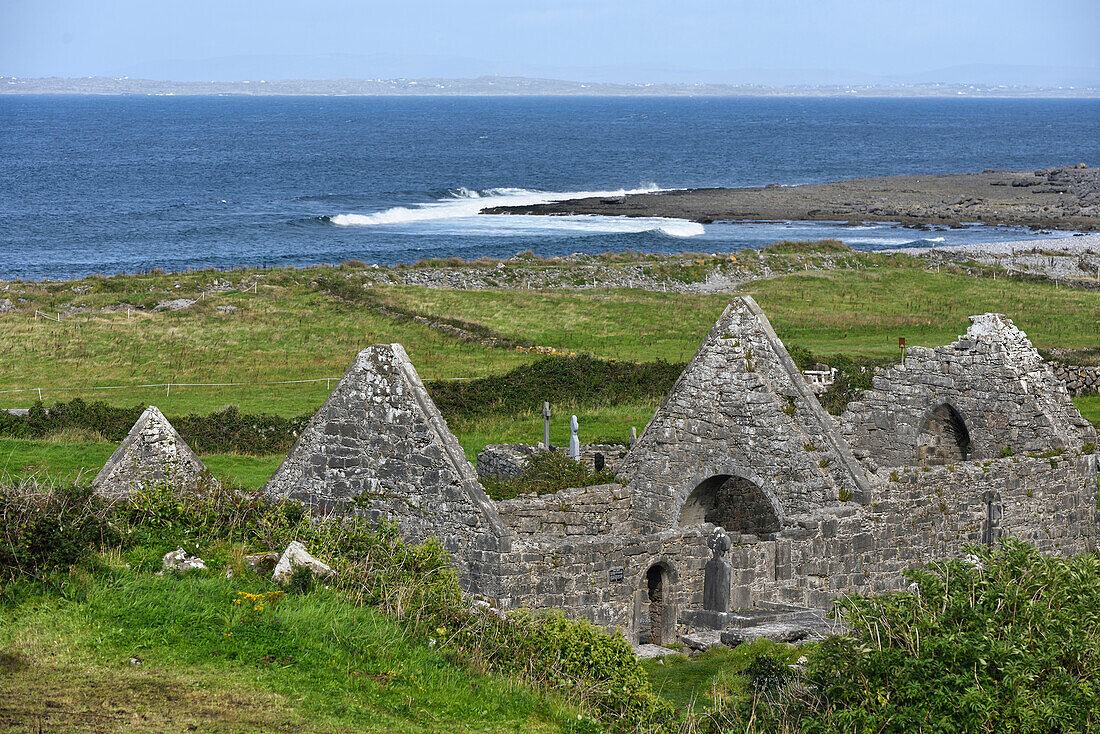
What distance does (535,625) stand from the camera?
10820 millimetres

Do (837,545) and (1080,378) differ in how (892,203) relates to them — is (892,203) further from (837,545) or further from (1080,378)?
(837,545)

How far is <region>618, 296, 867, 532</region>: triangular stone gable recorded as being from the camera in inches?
548

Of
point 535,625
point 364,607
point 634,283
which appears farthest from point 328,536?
point 634,283

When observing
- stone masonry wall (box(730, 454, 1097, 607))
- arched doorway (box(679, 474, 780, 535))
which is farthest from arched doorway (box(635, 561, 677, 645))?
arched doorway (box(679, 474, 780, 535))

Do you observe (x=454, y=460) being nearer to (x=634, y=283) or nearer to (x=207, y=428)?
(x=207, y=428)

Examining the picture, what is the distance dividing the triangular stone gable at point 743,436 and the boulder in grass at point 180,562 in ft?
18.0

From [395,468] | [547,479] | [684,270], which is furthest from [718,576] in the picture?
[684,270]

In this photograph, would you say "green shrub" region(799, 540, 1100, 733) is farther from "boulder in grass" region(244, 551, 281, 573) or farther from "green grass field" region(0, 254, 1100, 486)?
"green grass field" region(0, 254, 1100, 486)

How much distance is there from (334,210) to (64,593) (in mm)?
136071

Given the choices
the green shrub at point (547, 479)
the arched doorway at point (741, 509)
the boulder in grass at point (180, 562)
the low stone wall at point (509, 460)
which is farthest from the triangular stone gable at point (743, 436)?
the boulder in grass at point (180, 562)

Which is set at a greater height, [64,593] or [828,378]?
[64,593]

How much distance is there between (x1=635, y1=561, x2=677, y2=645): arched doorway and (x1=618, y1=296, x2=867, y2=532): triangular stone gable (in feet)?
4.41

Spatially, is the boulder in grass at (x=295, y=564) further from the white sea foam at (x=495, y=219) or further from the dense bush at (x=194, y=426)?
the white sea foam at (x=495, y=219)

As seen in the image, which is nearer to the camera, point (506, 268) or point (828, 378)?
point (828, 378)
